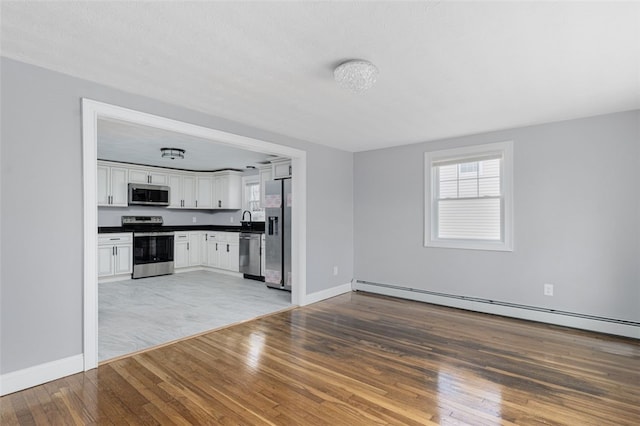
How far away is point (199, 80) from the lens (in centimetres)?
266

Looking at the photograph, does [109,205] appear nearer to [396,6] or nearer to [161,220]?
[161,220]

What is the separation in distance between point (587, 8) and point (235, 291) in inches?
208

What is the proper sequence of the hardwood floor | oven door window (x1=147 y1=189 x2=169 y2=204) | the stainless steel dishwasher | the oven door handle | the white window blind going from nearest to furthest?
the hardwood floor → the white window blind → the stainless steel dishwasher → the oven door handle → oven door window (x1=147 y1=189 x2=169 y2=204)

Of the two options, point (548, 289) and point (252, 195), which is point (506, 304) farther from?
point (252, 195)

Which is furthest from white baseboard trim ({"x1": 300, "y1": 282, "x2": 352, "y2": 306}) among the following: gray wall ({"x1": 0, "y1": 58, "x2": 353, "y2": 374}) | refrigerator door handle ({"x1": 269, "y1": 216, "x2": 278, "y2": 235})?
gray wall ({"x1": 0, "y1": 58, "x2": 353, "y2": 374})

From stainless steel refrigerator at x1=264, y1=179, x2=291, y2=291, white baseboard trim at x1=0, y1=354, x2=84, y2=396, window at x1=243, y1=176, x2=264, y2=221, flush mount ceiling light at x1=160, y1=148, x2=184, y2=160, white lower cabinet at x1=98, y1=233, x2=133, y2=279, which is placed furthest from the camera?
window at x1=243, y1=176, x2=264, y2=221

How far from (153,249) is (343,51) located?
6068 millimetres

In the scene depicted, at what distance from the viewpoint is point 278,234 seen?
18.4 feet

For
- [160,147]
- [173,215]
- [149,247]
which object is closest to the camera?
[160,147]

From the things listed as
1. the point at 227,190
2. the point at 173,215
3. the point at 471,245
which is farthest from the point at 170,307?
the point at 471,245

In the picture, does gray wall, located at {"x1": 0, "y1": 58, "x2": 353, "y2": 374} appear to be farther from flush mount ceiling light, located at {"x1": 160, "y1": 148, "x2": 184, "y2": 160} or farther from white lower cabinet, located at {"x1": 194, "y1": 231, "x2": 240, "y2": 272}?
white lower cabinet, located at {"x1": 194, "y1": 231, "x2": 240, "y2": 272}

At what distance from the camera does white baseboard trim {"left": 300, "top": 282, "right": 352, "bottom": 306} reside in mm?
4676

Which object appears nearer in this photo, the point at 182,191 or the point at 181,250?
the point at 181,250

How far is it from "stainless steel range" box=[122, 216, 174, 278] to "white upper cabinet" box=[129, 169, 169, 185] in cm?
80
